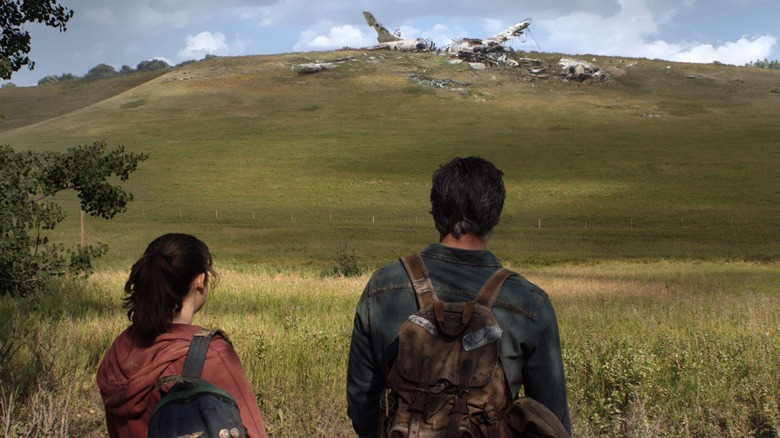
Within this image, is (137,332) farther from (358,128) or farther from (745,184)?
(358,128)

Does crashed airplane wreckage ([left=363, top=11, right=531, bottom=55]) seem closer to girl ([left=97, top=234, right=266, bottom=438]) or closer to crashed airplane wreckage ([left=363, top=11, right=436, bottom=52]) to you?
crashed airplane wreckage ([left=363, top=11, right=436, bottom=52])

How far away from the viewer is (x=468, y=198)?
3.07 meters

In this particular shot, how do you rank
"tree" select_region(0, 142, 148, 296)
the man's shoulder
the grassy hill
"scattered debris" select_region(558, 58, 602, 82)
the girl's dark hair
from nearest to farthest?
the girl's dark hair
the man's shoulder
"tree" select_region(0, 142, 148, 296)
the grassy hill
"scattered debris" select_region(558, 58, 602, 82)

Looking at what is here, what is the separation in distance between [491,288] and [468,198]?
15.1 inches

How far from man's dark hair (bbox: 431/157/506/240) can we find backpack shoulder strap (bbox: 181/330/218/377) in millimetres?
966

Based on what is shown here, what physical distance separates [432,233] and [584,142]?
37223 millimetres

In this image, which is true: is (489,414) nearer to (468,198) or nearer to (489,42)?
(468,198)


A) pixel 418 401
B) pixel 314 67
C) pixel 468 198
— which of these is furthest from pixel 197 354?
pixel 314 67

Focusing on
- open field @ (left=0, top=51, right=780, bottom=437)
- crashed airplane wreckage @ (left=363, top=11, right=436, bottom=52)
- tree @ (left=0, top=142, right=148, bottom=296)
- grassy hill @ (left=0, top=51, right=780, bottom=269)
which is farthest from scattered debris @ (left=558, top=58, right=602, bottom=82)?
tree @ (left=0, top=142, right=148, bottom=296)

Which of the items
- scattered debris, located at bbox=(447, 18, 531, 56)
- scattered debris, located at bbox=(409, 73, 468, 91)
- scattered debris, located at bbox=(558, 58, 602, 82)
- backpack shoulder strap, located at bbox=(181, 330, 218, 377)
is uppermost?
scattered debris, located at bbox=(447, 18, 531, 56)

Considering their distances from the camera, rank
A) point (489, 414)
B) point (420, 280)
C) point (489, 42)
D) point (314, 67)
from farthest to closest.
→ point (489, 42) → point (314, 67) → point (420, 280) → point (489, 414)

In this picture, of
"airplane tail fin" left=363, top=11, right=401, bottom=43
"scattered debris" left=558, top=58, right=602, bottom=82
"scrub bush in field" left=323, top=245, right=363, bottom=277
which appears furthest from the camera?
"airplane tail fin" left=363, top=11, right=401, bottom=43

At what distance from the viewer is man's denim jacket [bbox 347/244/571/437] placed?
289cm

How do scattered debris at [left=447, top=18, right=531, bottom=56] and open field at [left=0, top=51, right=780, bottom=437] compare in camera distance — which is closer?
open field at [left=0, top=51, right=780, bottom=437]
